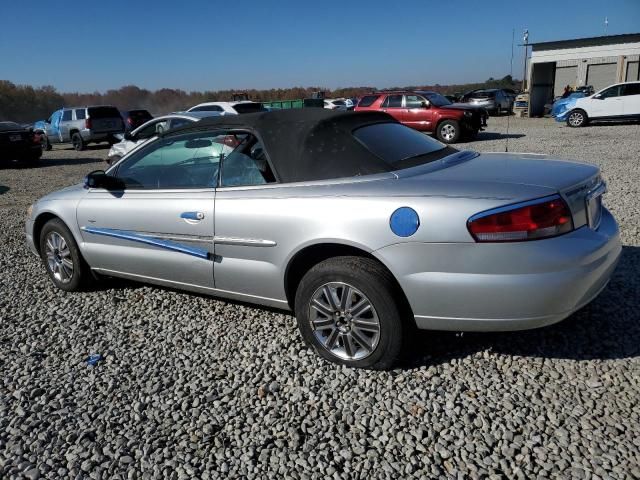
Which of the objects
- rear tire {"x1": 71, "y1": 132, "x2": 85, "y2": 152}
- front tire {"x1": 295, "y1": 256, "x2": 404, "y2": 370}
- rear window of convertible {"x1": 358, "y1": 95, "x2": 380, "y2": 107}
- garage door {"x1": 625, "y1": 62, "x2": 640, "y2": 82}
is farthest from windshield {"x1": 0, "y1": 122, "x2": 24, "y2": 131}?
garage door {"x1": 625, "y1": 62, "x2": 640, "y2": 82}

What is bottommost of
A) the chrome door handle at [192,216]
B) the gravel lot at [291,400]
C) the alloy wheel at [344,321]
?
the gravel lot at [291,400]

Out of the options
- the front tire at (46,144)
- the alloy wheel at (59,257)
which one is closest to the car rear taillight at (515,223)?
the alloy wheel at (59,257)

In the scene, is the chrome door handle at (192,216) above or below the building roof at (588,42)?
below

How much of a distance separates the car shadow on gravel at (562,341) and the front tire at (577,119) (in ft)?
65.0

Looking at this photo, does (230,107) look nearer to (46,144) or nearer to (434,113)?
(434,113)

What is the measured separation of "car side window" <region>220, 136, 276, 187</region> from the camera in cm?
348

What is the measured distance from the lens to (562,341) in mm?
3369

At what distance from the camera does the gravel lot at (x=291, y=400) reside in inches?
95.1

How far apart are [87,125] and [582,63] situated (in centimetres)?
2889

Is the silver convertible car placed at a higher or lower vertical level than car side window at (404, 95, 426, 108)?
lower

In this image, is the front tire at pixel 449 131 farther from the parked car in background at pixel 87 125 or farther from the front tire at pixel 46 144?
the front tire at pixel 46 144

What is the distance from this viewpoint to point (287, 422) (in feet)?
8.95

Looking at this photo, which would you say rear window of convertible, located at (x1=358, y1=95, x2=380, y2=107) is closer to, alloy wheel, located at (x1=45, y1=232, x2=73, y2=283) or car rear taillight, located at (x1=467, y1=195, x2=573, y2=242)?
alloy wheel, located at (x1=45, y1=232, x2=73, y2=283)

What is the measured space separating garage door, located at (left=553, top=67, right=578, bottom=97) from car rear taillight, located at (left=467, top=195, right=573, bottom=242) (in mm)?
36068
